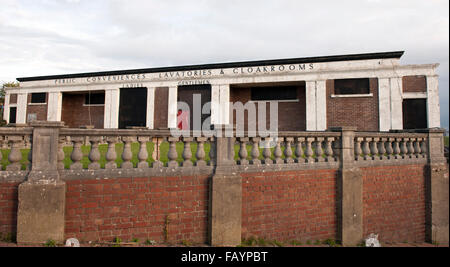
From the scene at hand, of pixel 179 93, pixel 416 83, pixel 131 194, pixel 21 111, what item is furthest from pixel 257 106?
pixel 21 111

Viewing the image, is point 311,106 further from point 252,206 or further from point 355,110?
point 252,206

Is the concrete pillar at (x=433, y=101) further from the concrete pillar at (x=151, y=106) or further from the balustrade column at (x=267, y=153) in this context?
the concrete pillar at (x=151, y=106)

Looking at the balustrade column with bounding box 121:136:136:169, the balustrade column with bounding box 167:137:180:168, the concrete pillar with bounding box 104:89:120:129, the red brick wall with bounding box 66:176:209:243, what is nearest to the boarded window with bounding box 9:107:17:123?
the concrete pillar with bounding box 104:89:120:129

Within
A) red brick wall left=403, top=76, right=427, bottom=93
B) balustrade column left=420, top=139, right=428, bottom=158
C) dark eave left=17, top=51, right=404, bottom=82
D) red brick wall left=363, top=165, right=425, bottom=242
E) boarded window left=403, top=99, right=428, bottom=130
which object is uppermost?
dark eave left=17, top=51, right=404, bottom=82

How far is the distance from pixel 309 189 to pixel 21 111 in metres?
30.7

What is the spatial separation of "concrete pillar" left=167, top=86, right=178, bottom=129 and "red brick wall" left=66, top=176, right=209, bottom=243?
1750cm

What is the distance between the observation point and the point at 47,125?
16.5ft

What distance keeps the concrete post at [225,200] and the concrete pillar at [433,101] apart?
17.7m

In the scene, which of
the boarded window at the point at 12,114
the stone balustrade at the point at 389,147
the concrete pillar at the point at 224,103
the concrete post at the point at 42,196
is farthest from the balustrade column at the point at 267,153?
the boarded window at the point at 12,114

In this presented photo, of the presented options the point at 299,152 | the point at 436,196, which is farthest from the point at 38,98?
the point at 436,196

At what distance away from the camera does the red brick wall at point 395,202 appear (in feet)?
24.6

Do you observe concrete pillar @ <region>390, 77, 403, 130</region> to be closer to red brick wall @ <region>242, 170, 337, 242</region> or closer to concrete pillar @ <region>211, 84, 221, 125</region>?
concrete pillar @ <region>211, 84, 221, 125</region>

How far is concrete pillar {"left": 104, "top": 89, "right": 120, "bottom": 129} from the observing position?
79.3 feet

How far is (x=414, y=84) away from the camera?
18.1 metres
